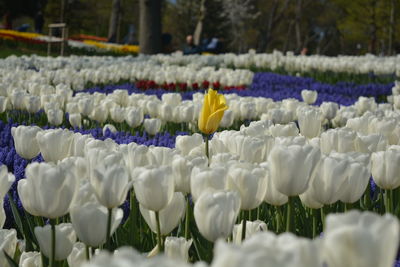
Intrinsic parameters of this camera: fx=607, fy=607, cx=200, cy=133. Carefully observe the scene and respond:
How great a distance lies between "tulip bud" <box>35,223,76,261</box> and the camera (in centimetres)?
179

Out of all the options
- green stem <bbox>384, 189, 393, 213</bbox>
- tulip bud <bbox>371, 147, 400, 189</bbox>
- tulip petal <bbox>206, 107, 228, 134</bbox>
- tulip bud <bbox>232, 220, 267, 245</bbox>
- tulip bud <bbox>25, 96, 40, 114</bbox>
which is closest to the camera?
tulip bud <bbox>232, 220, 267, 245</bbox>

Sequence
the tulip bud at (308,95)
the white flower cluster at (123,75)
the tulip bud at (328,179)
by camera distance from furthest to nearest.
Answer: the white flower cluster at (123,75) → the tulip bud at (308,95) → the tulip bud at (328,179)

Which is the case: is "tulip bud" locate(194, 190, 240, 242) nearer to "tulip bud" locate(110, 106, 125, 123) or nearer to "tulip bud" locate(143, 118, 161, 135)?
"tulip bud" locate(143, 118, 161, 135)

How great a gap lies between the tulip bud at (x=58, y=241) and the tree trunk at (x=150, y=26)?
663 inches

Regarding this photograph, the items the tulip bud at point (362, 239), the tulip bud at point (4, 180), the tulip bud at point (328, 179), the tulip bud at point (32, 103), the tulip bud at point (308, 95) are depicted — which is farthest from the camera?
the tulip bud at point (308, 95)

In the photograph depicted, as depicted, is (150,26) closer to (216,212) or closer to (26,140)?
(26,140)

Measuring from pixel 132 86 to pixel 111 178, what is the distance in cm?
774

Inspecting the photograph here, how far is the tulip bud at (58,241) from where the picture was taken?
179 cm

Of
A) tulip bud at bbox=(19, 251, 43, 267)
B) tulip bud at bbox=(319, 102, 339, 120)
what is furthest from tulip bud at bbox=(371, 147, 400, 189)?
tulip bud at bbox=(319, 102, 339, 120)

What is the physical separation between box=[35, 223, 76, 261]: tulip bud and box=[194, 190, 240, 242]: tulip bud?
19.6 inches

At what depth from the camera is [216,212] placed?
1527mm

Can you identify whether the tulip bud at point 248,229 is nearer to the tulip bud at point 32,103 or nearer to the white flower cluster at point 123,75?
the tulip bud at point 32,103

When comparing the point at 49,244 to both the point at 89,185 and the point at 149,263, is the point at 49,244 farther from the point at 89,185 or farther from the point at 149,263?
the point at 149,263

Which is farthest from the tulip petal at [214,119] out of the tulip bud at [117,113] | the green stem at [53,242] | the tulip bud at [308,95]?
the tulip bud at [308,95]
